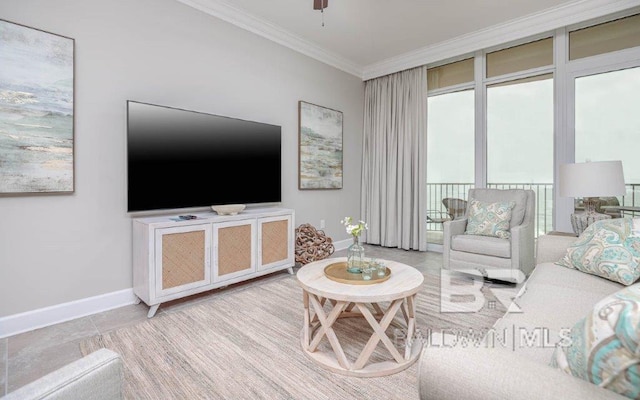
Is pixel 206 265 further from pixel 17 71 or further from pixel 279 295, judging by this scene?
pixel 17 71

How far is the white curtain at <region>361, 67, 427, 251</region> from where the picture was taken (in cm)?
448

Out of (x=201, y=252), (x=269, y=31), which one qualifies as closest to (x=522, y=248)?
(x=201, y=252)

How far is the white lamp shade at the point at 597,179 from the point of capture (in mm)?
2289

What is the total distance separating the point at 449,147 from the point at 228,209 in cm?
334

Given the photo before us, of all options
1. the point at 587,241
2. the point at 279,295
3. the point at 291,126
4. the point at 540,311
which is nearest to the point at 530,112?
the point at 587,241

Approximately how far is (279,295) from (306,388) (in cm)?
130

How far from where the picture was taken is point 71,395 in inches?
27.4

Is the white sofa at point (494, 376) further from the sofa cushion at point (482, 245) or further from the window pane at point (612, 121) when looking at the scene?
the window pane at point (612, 121)

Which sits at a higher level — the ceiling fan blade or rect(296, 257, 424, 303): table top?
the ceiling fan blade

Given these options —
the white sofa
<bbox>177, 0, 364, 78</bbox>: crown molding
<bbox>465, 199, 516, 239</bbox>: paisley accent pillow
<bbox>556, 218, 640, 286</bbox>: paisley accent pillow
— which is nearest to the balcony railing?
<bbox>465, 199, 516, 239</bbox>: paisley accent pillow

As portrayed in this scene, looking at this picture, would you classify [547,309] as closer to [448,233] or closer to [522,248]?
[522,248]

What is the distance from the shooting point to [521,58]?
3.84 meters

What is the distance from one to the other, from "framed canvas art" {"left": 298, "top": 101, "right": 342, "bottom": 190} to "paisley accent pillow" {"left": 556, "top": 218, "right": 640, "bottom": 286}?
9.33ft

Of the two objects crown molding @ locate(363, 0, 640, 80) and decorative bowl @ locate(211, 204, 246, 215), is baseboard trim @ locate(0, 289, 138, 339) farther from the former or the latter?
crown molding @ locate(363, 0, 640, 80)
